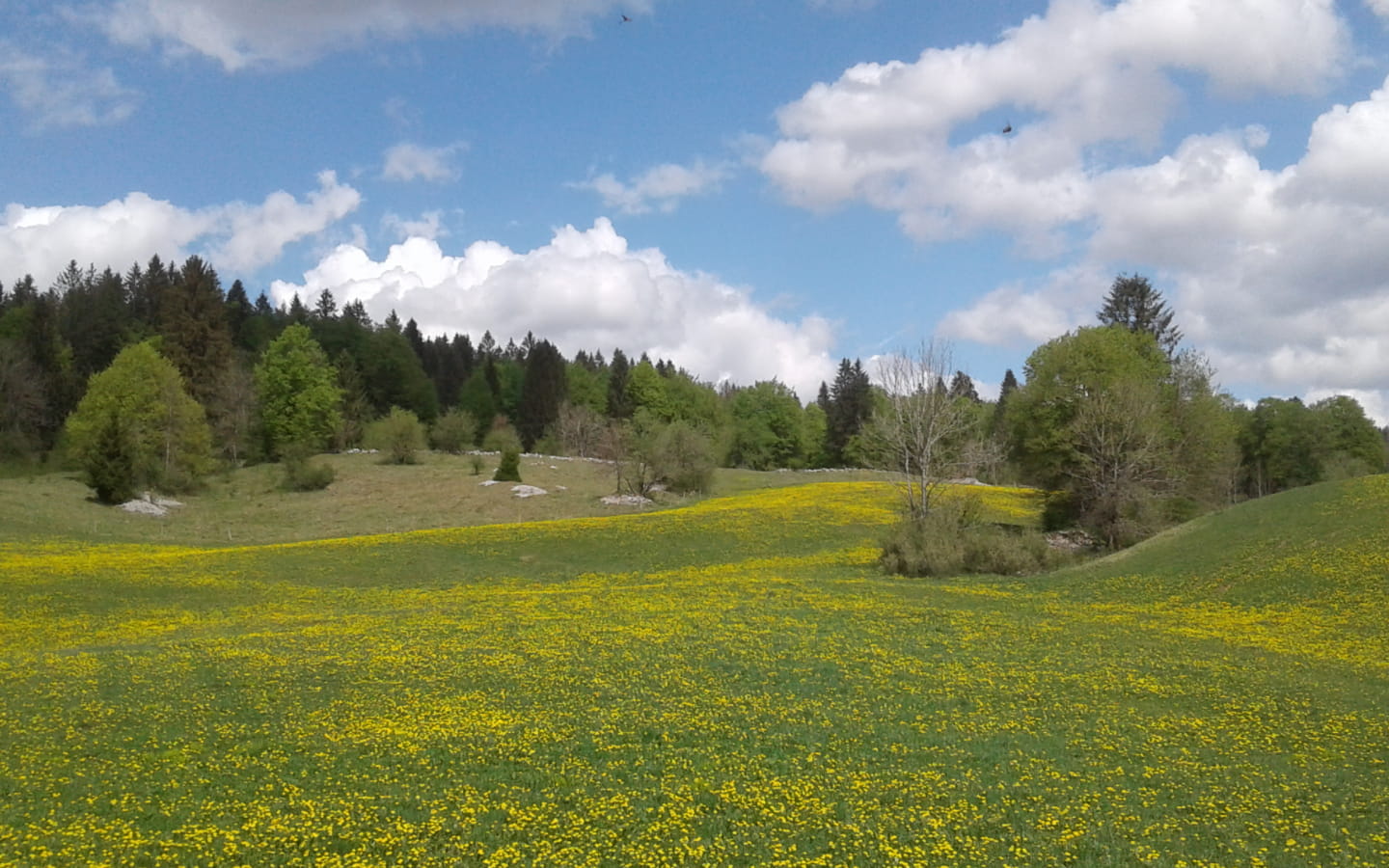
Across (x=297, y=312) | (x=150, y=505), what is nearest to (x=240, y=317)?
(x=297, y=312)

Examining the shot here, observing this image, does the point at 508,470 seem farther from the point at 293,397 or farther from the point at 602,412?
the point at 602,412

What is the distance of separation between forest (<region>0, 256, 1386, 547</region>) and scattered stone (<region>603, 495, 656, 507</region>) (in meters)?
1.74

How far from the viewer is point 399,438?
89.8m

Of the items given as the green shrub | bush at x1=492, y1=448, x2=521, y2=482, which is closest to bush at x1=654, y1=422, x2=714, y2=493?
bush at x1=492, y1=448, x2=521, y2=482

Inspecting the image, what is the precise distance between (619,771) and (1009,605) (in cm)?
1890

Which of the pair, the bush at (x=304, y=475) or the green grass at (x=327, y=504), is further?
the bush at (x=304, y=475)

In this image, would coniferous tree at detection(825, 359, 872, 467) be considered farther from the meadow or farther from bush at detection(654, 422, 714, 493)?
the meadow

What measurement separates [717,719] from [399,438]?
81.1 meters

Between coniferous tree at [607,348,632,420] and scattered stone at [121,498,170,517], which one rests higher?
coniferous tree at [607,348,632,420]

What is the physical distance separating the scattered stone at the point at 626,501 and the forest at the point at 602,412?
5.69ft

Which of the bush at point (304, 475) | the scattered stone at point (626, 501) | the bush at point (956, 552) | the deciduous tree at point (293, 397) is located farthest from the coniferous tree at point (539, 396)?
the bush at point (956, 552)

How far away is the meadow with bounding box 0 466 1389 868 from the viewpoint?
10.0 m

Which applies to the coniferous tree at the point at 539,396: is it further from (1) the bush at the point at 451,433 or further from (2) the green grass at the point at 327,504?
(2) the green grass at the point at 327,504

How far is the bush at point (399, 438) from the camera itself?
8988 cm
